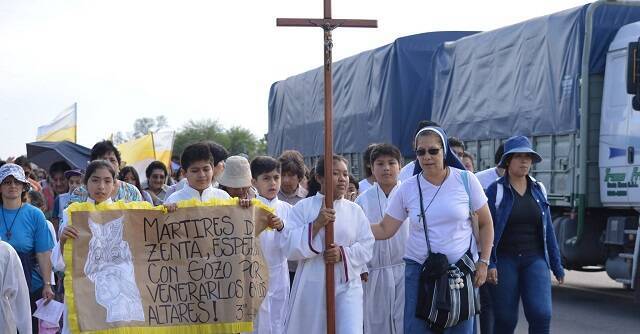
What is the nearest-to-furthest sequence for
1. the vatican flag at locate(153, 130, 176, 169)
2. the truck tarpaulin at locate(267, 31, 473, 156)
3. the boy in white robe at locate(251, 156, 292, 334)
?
the boy in white robe at locate(251, 156, 292, 334) < the truck tarpaulin at locate(267, 31, 473, 156) < the vatican flag at locate(153, 130, 176, 169)

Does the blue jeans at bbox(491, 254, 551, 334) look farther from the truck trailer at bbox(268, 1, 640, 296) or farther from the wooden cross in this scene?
the truck trailer at bbox(268, 1, 640, 296)

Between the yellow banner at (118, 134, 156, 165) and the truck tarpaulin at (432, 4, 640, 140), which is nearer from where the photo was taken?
the truck tarpaulin at (432, 4, 640, 140)

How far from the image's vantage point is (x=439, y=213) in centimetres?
690

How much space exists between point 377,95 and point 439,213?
11038 millimetres

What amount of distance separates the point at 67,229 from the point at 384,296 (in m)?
2.57

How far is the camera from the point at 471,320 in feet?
22.8

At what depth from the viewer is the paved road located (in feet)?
37.3

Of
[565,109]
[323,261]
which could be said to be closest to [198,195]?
[323,261]

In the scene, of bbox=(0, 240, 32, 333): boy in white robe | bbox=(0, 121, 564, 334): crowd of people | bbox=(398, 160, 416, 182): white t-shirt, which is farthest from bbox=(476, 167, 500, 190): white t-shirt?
bbox=(0, 240, 32, 333): boy in white robe

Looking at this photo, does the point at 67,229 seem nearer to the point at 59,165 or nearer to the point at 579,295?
the point at 59,165

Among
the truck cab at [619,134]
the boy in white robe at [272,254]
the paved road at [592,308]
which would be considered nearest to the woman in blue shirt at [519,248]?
the boy in white robe at [272,254]

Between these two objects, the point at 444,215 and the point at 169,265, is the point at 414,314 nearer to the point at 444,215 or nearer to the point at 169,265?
the point at 444,215

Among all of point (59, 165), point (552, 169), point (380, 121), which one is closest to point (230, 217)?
point (59, 165)

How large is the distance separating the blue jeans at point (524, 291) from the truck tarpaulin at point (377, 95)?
9225mm
